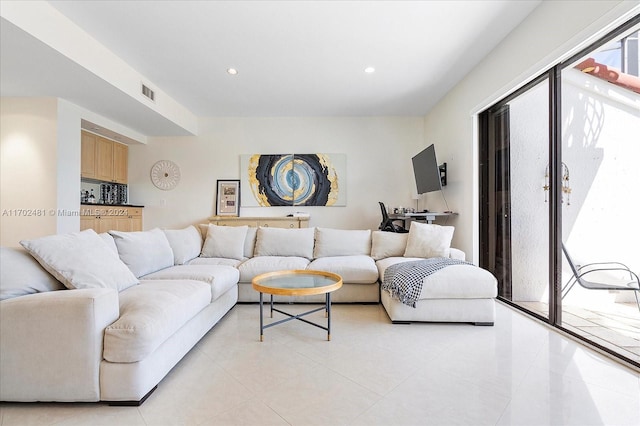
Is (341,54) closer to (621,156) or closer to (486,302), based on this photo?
(621,156)

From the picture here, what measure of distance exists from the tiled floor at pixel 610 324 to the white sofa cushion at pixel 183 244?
3.48 m

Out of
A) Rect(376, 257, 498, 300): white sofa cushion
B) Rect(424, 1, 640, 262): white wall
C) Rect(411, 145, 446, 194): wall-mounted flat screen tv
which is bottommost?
Rect(376, 257, 498, 300): white sofa cushion

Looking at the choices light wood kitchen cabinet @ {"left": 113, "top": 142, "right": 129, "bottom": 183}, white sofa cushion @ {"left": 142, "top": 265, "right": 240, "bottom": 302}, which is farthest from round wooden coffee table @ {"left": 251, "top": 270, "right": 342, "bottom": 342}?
light wood kitchen cabinet @ {"left": 113, "top": 142, "right": 129, "bottom": 183}

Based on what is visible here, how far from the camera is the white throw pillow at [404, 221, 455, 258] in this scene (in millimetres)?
3141

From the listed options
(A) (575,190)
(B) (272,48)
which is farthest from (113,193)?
(A) (575,190)

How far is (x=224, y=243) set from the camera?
11.0ft

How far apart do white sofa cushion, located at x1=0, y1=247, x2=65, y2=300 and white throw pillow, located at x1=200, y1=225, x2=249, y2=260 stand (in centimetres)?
170

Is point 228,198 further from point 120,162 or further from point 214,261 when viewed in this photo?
point 214,261

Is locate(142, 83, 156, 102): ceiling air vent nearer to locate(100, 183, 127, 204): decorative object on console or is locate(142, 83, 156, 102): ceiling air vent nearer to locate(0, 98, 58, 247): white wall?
locate(0, 98, 58, 247): white wall

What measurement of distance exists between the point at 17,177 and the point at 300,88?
3.52 metres

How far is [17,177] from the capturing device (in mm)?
3352

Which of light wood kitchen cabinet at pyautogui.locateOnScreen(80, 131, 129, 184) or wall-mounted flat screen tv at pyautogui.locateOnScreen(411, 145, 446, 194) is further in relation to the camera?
light wood kitchen cabinet at pyautogui.locateOnScreen(80, 131, 129, 184)

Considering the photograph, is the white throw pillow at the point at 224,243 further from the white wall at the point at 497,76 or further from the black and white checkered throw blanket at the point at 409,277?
the white wall at the point at 497,76

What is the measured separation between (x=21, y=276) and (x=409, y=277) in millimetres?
2464
